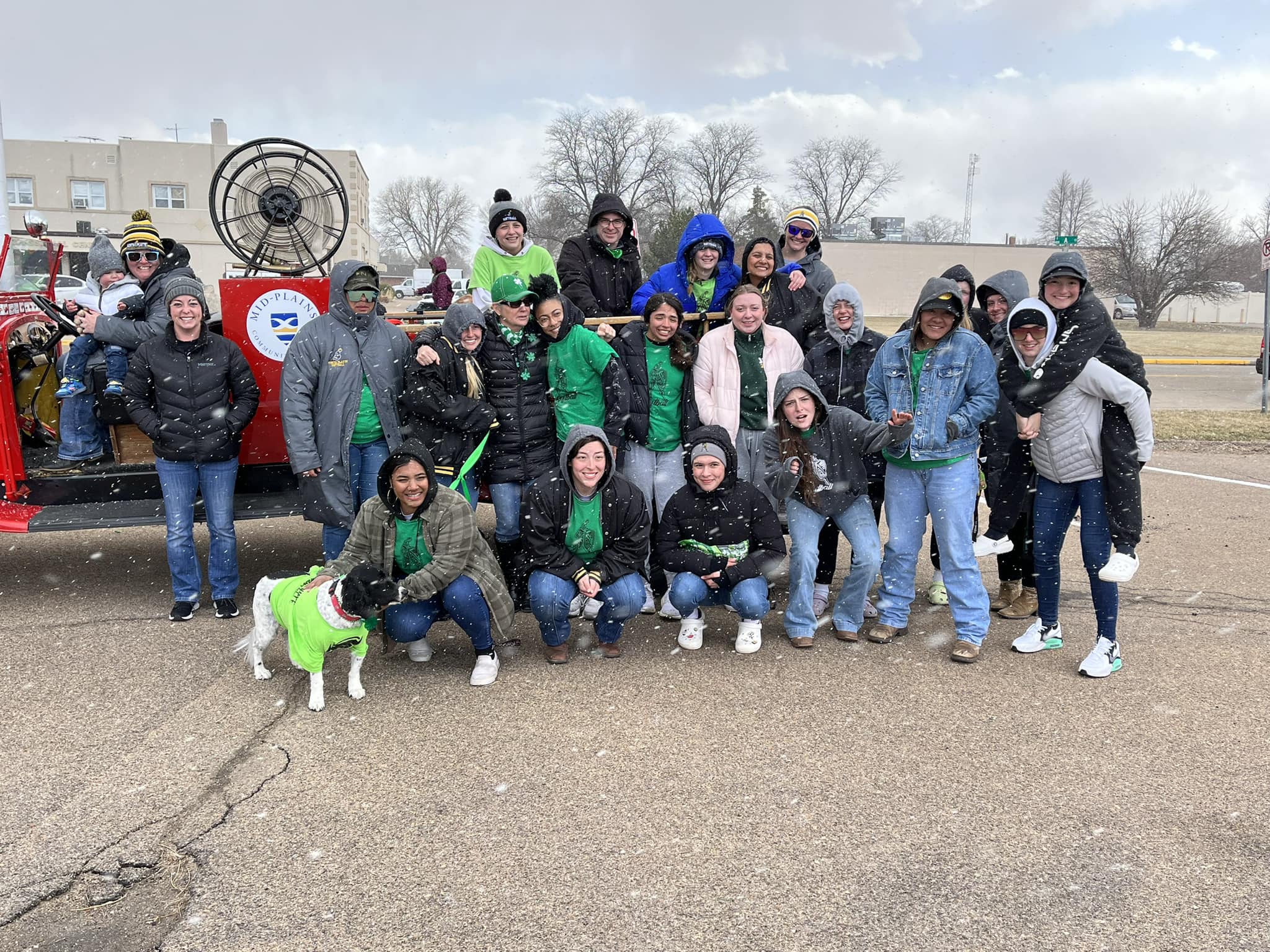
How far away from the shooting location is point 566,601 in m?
4.73

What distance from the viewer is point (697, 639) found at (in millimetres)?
5043

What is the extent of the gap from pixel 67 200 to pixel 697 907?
61.5m

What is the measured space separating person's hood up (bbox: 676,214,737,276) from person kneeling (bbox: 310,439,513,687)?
2296 millimetres

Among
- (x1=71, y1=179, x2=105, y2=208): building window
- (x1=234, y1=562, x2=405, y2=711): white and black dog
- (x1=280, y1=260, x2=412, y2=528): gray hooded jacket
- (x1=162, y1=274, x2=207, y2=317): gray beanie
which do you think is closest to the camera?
(x1=234, y1=562, x2=405, y2=711): white and black dog

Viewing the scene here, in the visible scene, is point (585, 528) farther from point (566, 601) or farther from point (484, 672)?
point (484, 672)

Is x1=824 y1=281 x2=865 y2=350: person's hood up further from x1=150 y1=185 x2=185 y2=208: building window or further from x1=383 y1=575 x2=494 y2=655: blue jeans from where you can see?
x1=150 y1=185 x2=185 y2=208: building window

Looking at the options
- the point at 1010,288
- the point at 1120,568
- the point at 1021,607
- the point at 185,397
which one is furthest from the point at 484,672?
the point at 1010,288

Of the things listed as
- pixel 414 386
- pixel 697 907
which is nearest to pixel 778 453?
pixel 414 386

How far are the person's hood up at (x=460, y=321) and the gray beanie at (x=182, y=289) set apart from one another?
1379mm

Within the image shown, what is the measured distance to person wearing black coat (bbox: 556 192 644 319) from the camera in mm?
6137

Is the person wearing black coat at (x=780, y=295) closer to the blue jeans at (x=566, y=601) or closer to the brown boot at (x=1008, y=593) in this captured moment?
the brown boot at (x=1008, y=593)

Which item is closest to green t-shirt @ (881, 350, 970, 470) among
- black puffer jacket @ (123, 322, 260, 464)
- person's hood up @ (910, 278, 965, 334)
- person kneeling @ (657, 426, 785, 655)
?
person's hood up @ (910, 278, 965, 334)

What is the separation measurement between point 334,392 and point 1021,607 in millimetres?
4034

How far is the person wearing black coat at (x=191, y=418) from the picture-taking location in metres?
5.28
